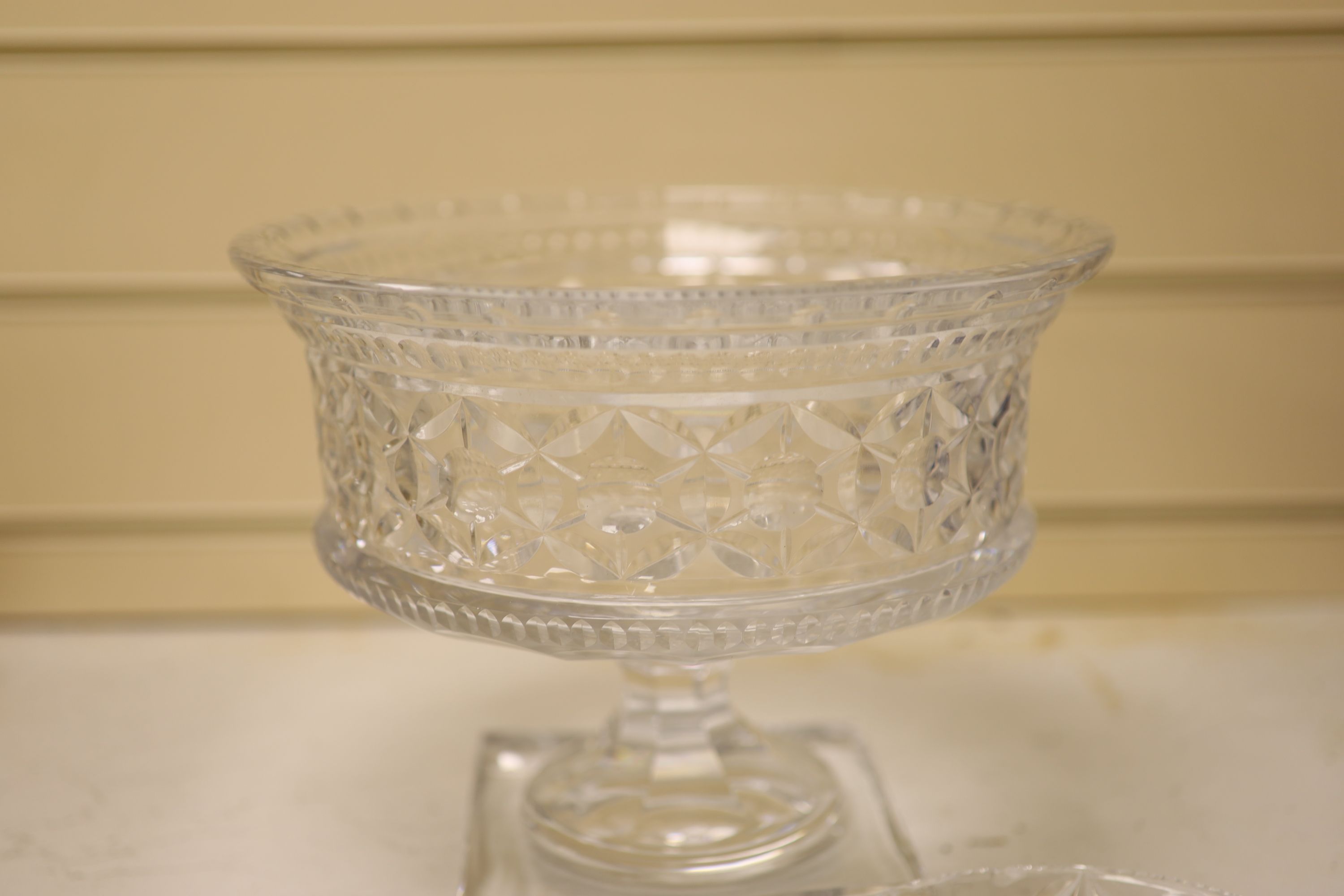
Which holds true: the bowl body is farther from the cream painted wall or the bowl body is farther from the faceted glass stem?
the cream painted wall

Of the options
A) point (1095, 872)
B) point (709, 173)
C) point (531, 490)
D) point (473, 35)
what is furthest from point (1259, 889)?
point (473, 35)

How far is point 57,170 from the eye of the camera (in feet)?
2.77

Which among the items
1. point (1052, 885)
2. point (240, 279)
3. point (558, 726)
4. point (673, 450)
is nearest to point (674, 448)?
point (673, 450)

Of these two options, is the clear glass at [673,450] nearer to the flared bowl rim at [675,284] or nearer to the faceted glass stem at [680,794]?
the flared bowl rim at [675,284]

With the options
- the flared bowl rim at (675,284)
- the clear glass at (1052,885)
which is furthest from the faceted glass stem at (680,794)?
the flared bowl rim at (675,284)

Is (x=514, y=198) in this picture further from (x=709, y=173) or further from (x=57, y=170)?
(x=57, y=170)

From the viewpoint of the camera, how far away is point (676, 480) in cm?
46

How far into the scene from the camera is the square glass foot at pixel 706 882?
582 mm

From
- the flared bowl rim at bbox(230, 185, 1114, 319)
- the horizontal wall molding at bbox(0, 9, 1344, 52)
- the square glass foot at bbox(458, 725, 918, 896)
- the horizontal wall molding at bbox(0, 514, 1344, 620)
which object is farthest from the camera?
the horizontal wall molding at bbox(0, 514, 1344, 620)

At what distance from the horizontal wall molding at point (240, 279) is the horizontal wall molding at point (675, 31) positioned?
0.16m

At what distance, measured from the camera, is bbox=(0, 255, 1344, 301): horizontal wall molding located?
867mm

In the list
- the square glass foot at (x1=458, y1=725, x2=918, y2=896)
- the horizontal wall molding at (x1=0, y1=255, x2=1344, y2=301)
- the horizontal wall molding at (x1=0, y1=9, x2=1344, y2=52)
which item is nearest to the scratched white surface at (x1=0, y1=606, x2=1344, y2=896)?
the square glass foot at (x1=458, y1=725, x2=918, y2=896)

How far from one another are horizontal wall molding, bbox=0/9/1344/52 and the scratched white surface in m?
0.43

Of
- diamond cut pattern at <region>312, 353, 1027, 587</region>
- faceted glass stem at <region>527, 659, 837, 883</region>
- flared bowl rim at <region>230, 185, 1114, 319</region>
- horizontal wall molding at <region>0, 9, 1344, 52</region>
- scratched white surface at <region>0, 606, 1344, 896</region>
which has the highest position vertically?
horizontal wall molding at <region>0, 9, 1344, 52</region>
